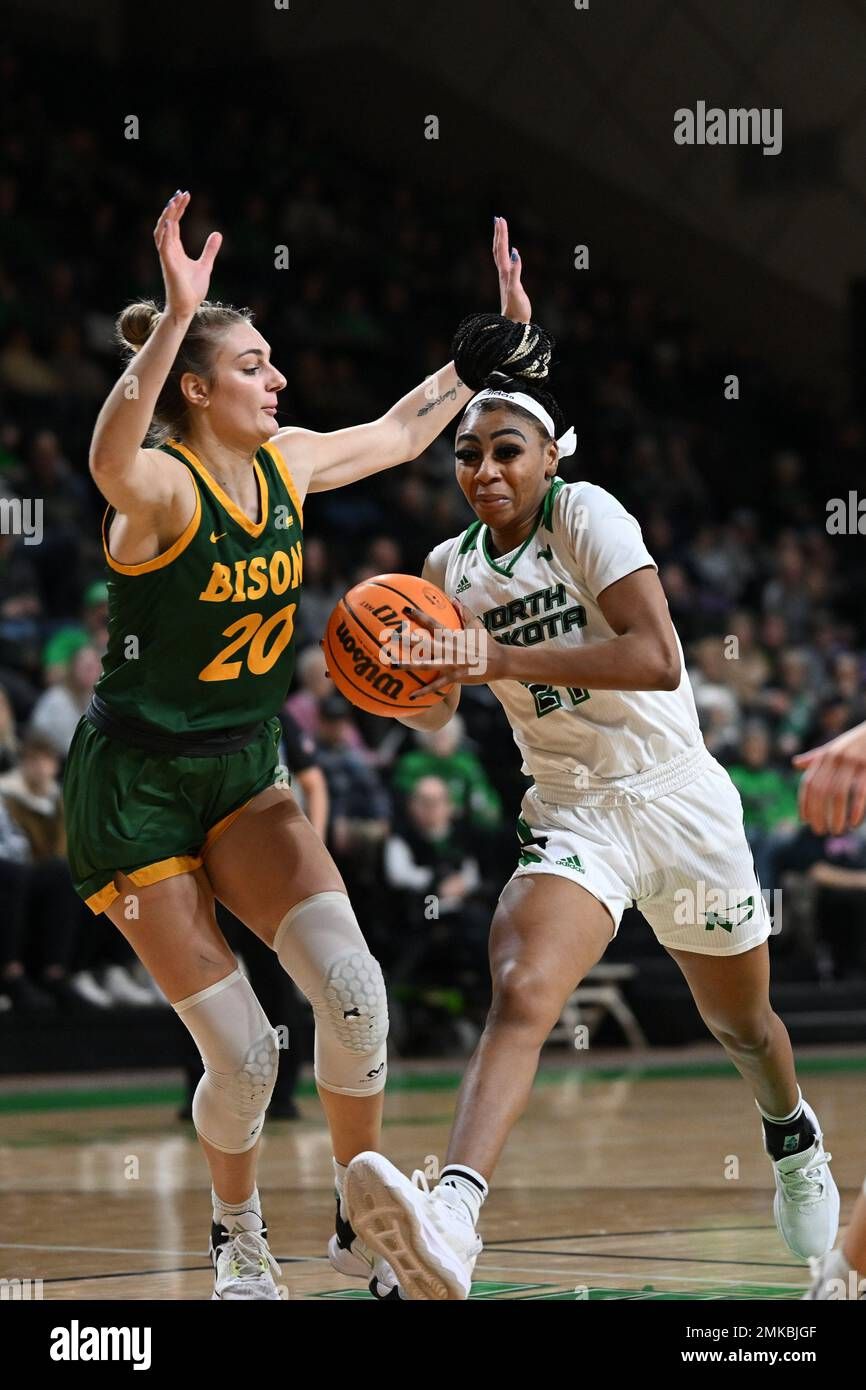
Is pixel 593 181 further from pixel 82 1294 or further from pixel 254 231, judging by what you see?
pixel 82 1294

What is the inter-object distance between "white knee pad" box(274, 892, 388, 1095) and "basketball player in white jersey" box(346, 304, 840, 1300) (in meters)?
0.28

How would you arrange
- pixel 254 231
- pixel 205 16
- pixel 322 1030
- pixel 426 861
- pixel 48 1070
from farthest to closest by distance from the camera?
pixel 205 16 → pixel 254 231 → pixel 426 861 → pixel 48 1070 → pixel 322 1030

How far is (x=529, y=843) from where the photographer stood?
4.65m

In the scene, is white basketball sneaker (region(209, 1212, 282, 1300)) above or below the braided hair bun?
below

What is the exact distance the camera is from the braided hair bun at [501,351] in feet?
15.8

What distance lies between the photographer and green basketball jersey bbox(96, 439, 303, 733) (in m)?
4.35

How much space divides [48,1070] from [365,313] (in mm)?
7585

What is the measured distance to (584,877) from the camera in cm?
450

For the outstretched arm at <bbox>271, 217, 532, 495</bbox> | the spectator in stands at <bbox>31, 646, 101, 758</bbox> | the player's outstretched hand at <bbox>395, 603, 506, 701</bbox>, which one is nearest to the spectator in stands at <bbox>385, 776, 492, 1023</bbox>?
the spectator in stands at <bbox>31, 646, 101, 758</bbox>

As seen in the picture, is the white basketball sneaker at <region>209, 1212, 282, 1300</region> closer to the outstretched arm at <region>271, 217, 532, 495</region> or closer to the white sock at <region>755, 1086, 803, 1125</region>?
the white sock at <region>755, 1086, 803, 1125</region>

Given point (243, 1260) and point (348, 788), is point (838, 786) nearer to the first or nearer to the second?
point (243, 1260)

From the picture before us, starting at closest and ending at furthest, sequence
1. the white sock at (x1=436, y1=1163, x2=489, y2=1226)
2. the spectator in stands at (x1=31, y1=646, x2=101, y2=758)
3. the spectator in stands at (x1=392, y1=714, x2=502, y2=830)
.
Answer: the white sock at (x1=436, y1=1163, x2=489, y2=1226) < the spectator in stands at (x1=31, y1=646, x2=101, y2=758) < the spectator in stands at (x1=392, y1=714, x2=502, y2=830)

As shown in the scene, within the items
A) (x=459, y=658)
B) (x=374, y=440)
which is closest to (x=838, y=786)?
(x=459, y=658)
